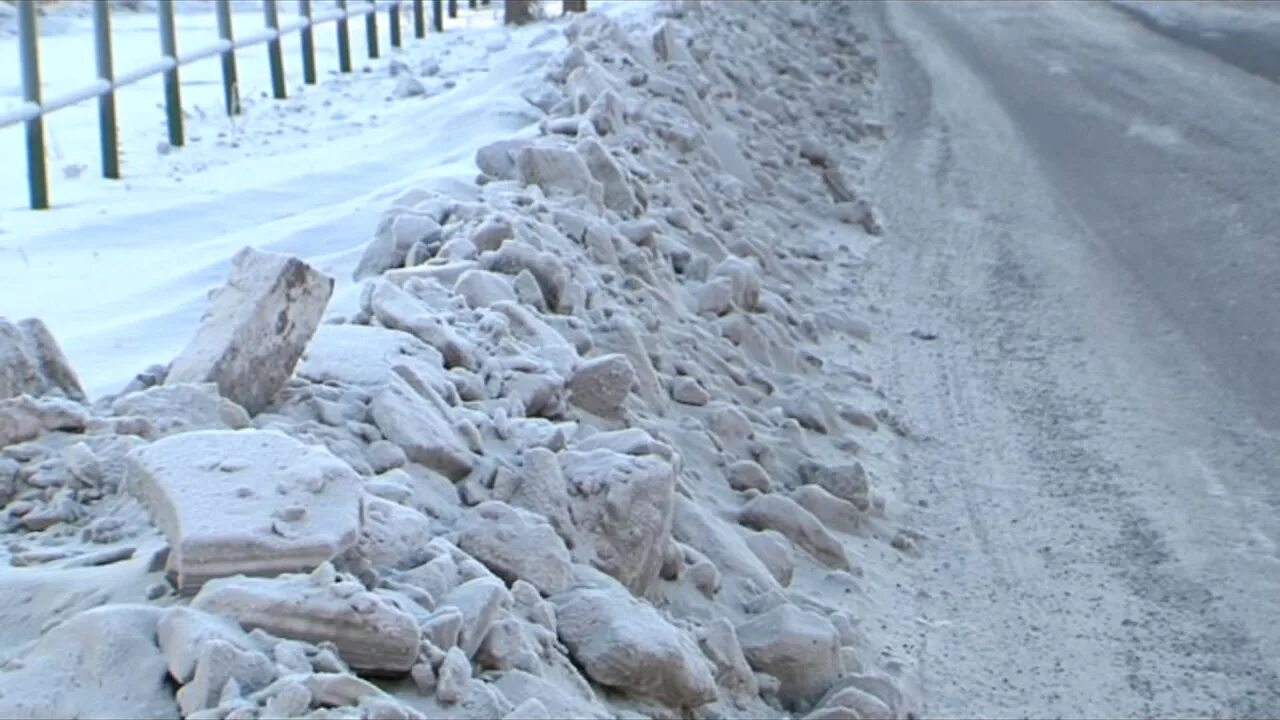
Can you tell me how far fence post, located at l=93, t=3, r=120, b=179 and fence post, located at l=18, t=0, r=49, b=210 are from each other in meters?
0.59

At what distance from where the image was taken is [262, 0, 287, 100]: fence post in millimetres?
12000

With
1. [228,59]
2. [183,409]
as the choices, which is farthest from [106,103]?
[183,409]

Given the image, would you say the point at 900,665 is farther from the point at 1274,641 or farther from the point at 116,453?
the point at 116,453

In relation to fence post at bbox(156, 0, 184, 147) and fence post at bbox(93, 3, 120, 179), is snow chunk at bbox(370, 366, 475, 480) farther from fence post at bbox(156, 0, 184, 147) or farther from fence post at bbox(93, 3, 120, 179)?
fence post at bbox(156, 0, 184, 147)

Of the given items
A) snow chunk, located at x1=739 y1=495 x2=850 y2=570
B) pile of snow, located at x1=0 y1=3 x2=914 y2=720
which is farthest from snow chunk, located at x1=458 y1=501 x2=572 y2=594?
snow chunk, located at x1=739 y1=495 x2=850 y2=570

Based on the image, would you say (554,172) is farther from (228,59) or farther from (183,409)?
(228,59)

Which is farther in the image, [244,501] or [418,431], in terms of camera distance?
[418,431]

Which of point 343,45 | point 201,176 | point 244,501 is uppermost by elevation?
point 244,501

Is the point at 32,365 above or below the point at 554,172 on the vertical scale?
above

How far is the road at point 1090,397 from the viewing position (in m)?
5.04

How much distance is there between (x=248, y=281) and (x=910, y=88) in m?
13.0

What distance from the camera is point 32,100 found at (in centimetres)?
817

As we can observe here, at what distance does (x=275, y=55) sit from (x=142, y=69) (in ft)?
8.59

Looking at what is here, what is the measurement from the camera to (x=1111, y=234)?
405 inches
